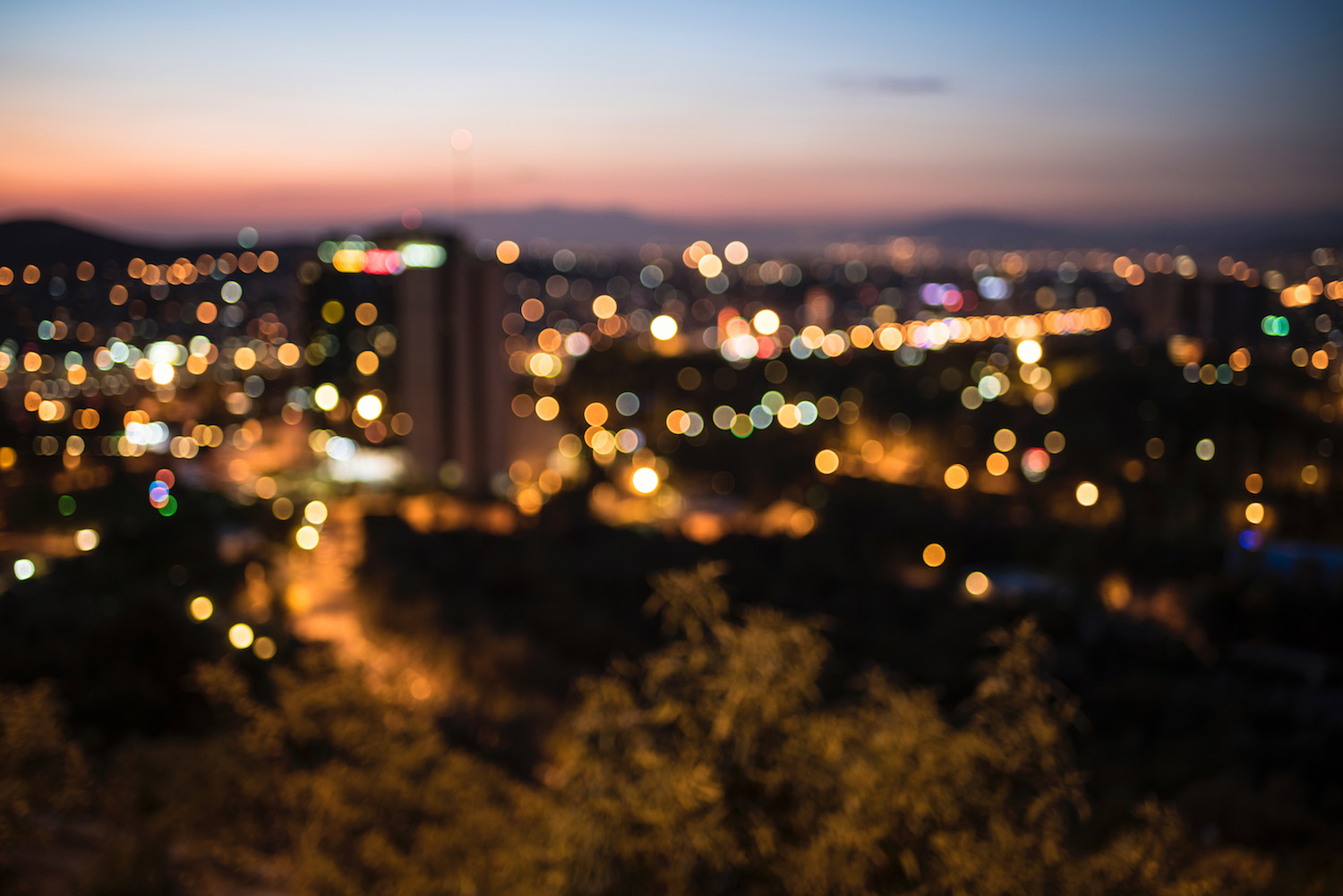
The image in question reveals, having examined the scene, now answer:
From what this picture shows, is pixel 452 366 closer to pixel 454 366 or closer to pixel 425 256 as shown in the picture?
pixel 454 366

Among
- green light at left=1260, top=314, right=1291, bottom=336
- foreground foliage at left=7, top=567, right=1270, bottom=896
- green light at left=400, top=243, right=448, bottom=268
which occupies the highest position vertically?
green light at left=400, top=243, right=448, bottom=268

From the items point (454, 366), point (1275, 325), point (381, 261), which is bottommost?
point (454, 366)

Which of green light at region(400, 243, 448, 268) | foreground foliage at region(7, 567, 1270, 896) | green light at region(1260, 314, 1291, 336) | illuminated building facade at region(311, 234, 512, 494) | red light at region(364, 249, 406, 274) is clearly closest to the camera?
foreground foliage at region(7, 567, 1270, 896)

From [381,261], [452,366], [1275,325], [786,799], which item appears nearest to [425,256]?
[452,366]

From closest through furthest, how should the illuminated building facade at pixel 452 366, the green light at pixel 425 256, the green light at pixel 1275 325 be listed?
the green light at pixel 1275 325
the illuminated building facade at pixel 452 366
the green light at pixel 425 256

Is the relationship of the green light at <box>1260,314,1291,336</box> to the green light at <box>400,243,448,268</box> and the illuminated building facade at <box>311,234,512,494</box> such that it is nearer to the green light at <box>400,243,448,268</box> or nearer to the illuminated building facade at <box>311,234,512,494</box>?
the illuminated building facade at <box>311,234,512,494</box>

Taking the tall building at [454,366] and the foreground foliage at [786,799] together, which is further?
the tall building at [454,366]

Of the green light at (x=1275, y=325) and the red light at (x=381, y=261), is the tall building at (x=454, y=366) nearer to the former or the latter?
the red light at (x=381, y=261)

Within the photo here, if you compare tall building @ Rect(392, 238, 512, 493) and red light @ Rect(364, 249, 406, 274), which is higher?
red light @ Rect(364, 249, 406, 274)

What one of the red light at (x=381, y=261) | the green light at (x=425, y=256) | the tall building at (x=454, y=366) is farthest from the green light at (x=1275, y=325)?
the red light at (x=381, y=261)

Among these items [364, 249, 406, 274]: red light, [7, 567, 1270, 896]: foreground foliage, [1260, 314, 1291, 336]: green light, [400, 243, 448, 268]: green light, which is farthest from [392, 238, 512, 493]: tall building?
[7, 567, 1270, 896]: foreground foliage

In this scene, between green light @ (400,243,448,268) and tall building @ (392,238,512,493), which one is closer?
tall building @ (392,238,512,493)

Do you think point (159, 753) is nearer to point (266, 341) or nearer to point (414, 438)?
point (266, 341)
